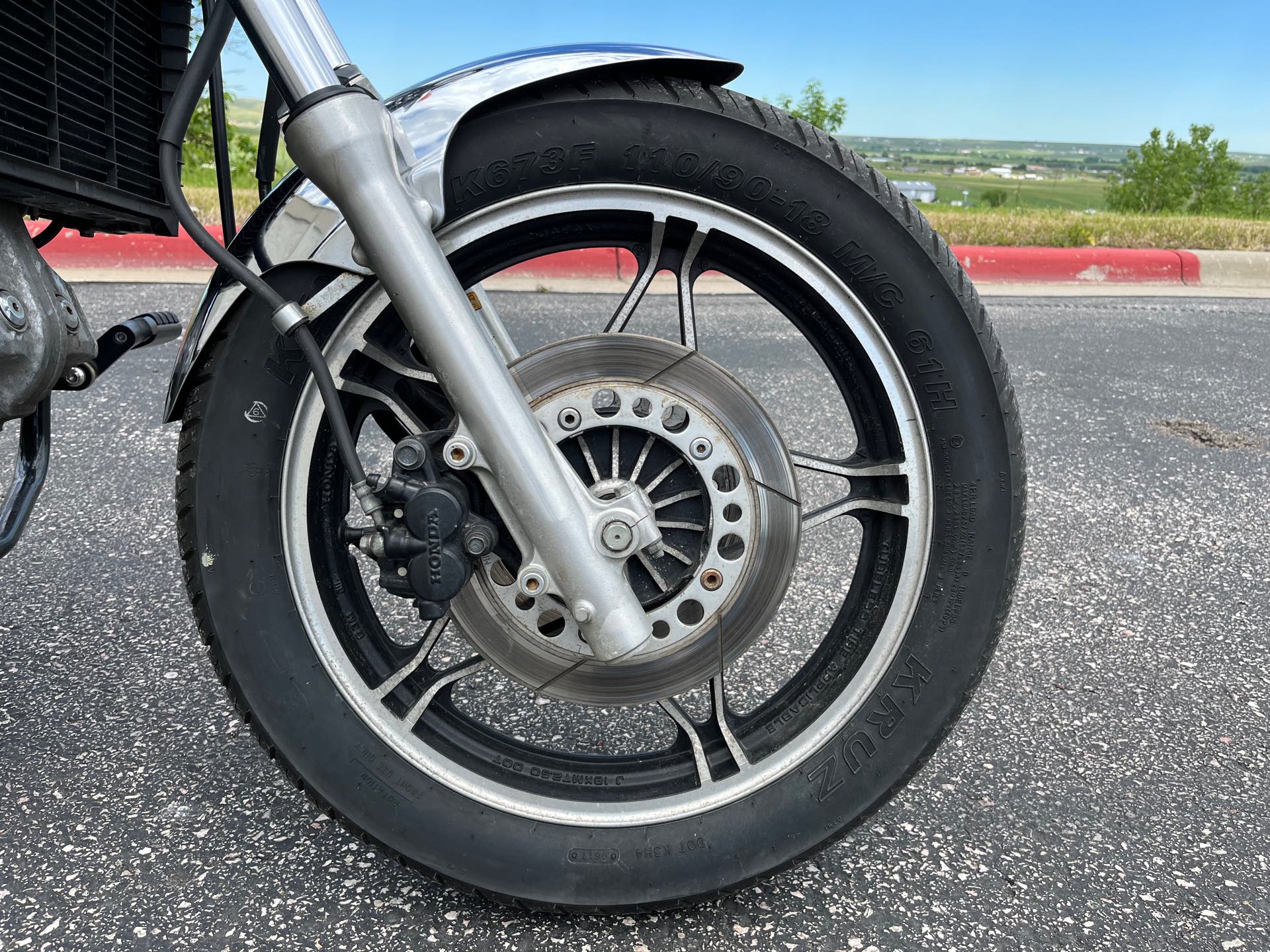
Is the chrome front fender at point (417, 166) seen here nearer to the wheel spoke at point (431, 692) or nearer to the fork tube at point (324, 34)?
the fork tube at point (324, 34)

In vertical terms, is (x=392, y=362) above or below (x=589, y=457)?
above

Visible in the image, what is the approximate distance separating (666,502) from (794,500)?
0.57 feet

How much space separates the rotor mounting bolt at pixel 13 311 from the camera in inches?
51.2

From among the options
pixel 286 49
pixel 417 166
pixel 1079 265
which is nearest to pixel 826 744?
pixel 417 166

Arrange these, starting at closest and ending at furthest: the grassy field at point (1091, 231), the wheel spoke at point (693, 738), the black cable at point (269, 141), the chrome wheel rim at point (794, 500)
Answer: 1. the chrome wheel rim at point (794, 500)
2. the wheel spoke at point (693, 738)
3. the black cable at point (269, 141)
4. the grassy field at point (1091, 231)

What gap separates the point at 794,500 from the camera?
55.2 inches

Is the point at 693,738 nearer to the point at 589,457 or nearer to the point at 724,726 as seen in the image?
the point at 724,726

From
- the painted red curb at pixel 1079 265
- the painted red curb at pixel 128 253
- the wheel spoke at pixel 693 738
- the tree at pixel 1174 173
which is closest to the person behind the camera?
the wheel spoke at pixel 693 738

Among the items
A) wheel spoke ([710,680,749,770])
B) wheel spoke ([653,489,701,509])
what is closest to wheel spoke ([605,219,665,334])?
wheel spoke ([653,489,701,509])

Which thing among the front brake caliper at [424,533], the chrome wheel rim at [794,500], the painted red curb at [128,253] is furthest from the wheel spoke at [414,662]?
the painted red curb at [128,253]

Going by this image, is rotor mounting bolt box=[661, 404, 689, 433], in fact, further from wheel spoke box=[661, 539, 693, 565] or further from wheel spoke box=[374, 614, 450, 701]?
wheel spoke box=[374, 614, 450, 701]

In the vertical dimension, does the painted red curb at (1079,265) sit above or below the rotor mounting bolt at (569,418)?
above

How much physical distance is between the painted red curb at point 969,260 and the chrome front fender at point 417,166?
14.4ft

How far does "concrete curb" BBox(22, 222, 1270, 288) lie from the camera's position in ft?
18.8
